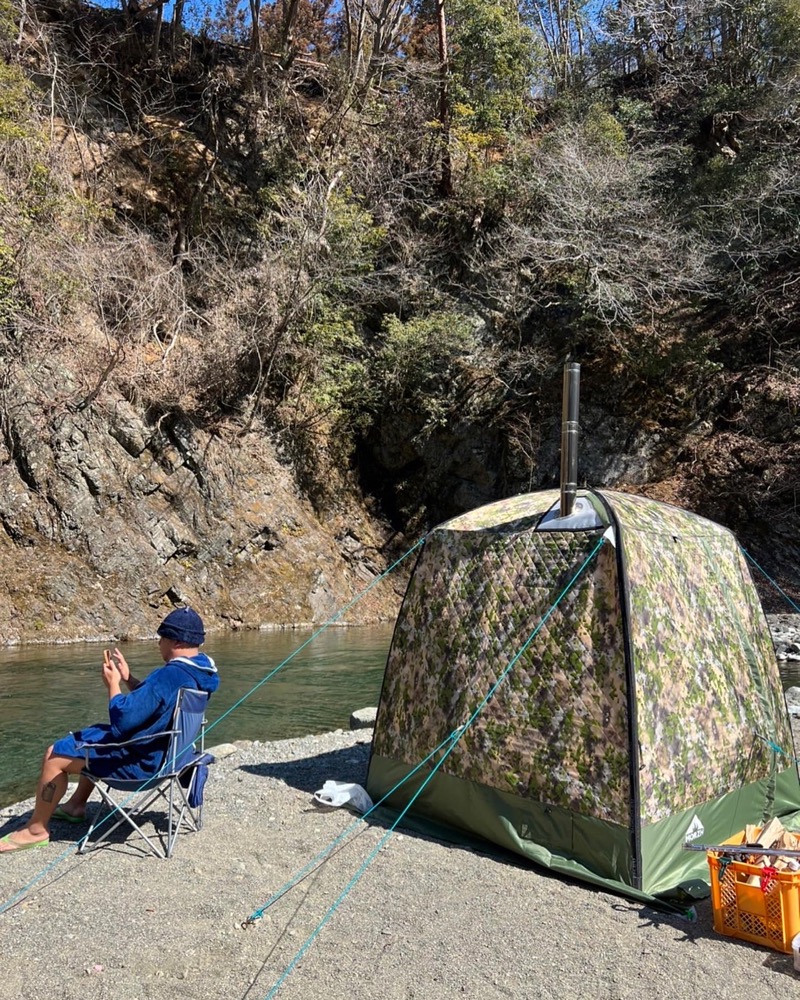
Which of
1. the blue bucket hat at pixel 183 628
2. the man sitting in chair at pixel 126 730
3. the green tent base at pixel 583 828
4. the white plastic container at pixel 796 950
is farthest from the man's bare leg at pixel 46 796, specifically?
the white plastic container at pixel 796 950

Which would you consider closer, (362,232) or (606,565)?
(606,565)

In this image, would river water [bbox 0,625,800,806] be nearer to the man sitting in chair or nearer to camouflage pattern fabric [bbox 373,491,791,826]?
the man sitting in chair

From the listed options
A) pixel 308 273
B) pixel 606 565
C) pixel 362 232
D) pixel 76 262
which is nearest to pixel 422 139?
pixel 362 232

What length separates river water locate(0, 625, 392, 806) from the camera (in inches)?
323

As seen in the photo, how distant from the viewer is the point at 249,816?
17.8 ft

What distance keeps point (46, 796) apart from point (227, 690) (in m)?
5.76

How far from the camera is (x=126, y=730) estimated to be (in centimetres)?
467

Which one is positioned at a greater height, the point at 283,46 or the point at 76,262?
the point at 283,46

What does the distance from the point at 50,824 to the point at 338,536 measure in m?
15.6

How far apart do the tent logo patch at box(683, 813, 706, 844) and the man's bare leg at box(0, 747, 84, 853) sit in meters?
3.50

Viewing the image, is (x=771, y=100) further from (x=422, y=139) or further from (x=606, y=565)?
(x=606, y=565)

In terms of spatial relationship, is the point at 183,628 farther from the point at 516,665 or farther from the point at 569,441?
the point at 569,441

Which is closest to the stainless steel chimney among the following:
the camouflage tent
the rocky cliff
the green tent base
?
the camouflage tent

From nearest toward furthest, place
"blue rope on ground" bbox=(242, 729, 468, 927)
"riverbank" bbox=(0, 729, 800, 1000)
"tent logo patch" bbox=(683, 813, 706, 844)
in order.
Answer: "riverbank" bbox=(0, 729, 800, 1000)
"blue rope on ground" bbox=(242, 729, 468, 927)
"tent logo patch" bbox=(683, 813, 706, 844)
